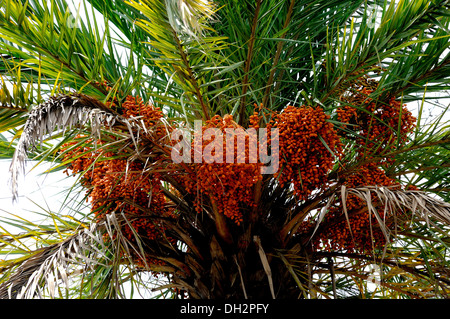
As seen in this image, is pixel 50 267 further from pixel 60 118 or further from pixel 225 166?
pixel 225 166

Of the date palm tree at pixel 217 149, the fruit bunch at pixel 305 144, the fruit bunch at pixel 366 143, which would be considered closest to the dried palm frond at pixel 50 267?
the date palm tree at pixel 217 149

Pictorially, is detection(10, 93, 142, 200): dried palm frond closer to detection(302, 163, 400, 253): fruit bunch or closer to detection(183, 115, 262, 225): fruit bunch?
detection(183, 115, 262, 225): fruit bunch

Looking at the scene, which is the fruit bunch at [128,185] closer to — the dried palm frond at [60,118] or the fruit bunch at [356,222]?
the dried palm frond at [60,118]

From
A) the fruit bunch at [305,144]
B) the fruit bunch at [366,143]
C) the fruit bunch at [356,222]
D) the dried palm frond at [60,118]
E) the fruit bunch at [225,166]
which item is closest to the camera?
the dried palm frond at [60,118]

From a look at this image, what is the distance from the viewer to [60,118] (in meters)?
1.78

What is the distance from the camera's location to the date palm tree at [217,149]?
1.93 m

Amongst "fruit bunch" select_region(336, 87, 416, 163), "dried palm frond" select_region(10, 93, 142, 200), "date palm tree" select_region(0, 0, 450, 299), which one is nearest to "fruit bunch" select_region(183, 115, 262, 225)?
"date palm tree" select_region(0, 0, 450, 299)

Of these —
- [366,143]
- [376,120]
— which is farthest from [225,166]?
[376,120]

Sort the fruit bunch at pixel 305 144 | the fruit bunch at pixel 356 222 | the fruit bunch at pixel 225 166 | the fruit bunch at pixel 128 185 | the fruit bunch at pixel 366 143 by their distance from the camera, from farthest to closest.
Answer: the fruit bunch at pixel 356 222
the fruit bunch at pixel 366 143
the fruit bunch at pixel 128 185
the fruit bunch at pixel 305 144
the fruit bunch at pixel 225 166

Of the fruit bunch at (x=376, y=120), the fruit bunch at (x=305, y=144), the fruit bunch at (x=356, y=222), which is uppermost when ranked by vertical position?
the fruit bunch at (x=376, y=120)

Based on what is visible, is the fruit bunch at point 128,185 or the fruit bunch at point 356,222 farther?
the fruit bunch at point 356,222

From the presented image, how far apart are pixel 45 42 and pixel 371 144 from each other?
170 centimetres
